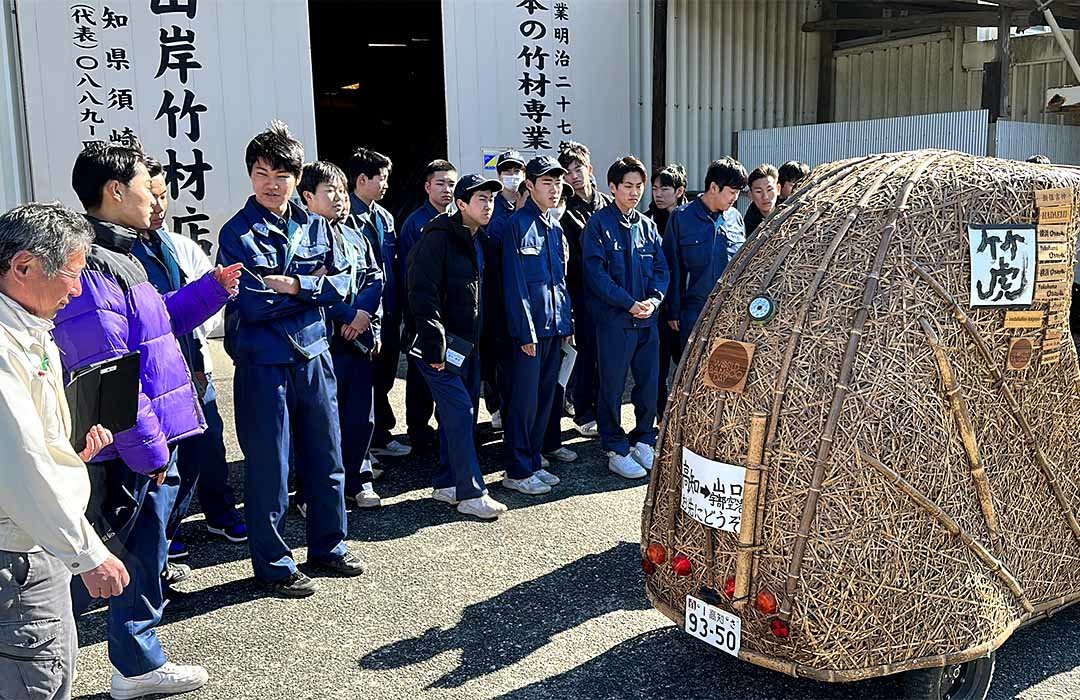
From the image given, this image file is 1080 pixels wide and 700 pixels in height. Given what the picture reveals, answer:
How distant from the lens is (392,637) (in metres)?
4.04

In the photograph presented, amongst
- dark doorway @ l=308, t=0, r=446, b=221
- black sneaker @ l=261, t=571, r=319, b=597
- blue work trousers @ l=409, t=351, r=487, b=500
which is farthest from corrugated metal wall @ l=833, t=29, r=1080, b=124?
black sneaker @ l=261, t=571, r=319, b=597

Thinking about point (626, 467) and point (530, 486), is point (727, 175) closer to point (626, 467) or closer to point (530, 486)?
point (626, 467)

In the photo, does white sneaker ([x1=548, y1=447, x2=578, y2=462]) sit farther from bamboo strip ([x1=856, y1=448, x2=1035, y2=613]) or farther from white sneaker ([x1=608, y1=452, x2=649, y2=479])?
bamboo strip ([x1=856, y1=448, x2=1035, y2=613])

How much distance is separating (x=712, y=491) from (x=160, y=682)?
2.32 m

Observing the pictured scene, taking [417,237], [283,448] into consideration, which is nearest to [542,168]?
[417,237]

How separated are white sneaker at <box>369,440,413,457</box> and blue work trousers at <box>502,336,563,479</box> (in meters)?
1.04

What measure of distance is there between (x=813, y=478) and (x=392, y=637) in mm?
2086

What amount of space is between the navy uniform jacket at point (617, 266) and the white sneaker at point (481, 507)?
5.09 feet

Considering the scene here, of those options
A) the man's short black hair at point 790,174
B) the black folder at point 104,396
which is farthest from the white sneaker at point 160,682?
the man's short black hair at point 790,174

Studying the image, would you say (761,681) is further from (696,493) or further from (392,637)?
(392,637)

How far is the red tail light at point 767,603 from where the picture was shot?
10.2 ft

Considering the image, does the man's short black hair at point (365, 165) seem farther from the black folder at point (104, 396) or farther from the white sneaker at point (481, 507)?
the black folder at point (104, 396)

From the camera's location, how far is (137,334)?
11.0 ft

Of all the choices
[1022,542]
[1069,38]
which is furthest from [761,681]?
[1069,38]
